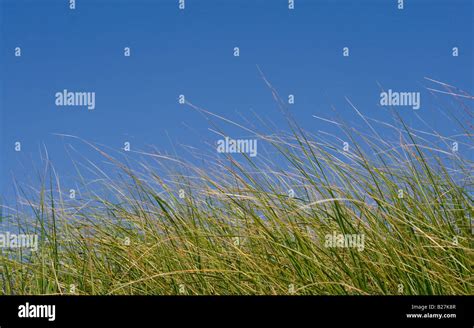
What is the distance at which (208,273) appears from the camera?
5.48m

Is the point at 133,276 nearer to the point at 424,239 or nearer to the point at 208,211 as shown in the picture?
the point at 208,211

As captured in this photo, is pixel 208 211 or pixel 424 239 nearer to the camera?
pixel 424 239

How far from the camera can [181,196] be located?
5770 millimetres

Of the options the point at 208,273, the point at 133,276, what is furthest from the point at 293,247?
the point at 133,276

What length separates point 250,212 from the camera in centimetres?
562
